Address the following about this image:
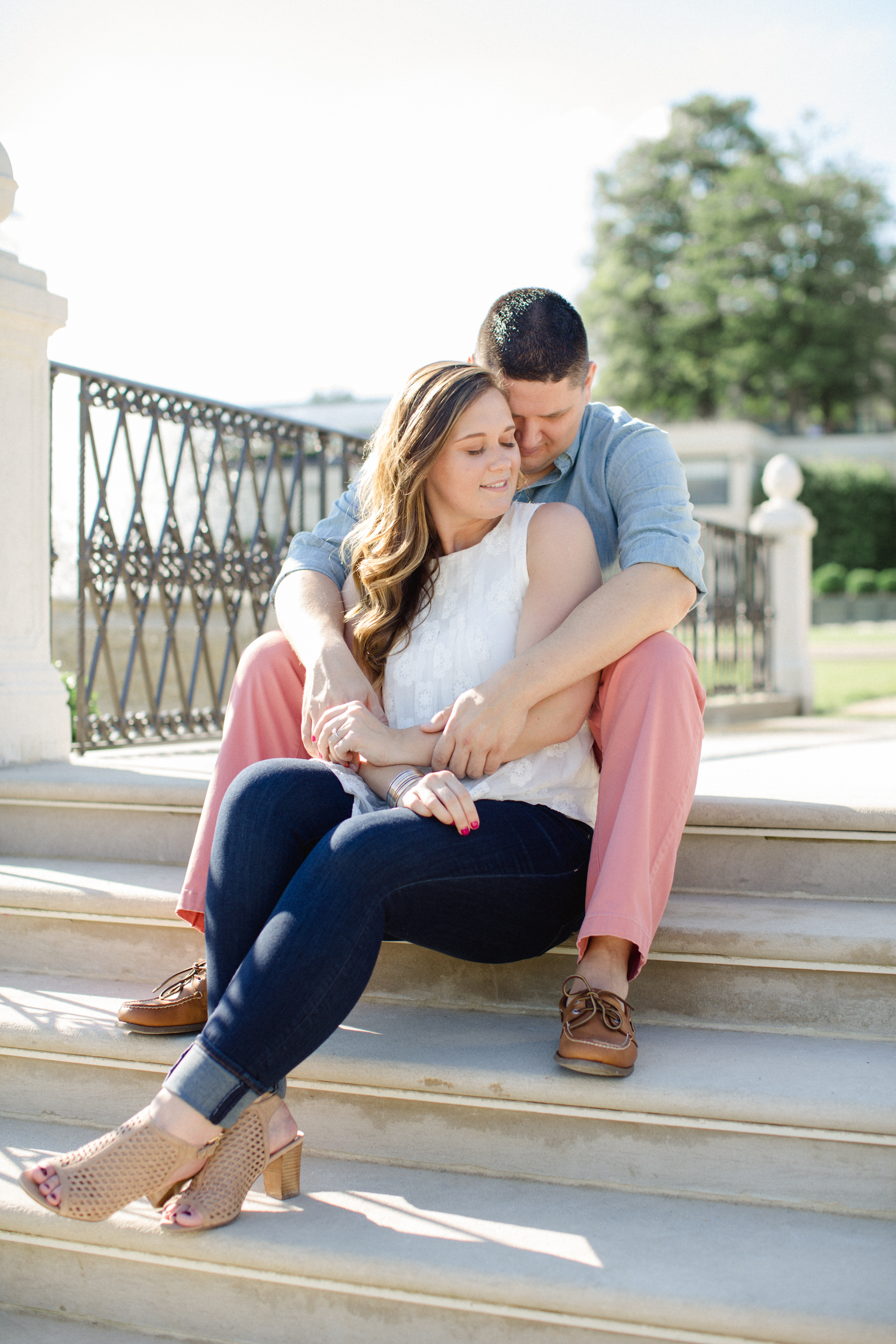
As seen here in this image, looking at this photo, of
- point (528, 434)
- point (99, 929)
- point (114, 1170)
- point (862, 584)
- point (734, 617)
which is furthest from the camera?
point (862, 584)

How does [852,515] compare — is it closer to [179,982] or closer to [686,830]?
[686,830]

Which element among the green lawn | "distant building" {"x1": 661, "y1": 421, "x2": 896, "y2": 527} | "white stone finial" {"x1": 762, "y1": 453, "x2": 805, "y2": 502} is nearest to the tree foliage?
"distant building" {"x1": 661, "y1": 421, "x2": 896, "y2": 527}

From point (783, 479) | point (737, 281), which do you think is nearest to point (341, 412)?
point (783, 479)

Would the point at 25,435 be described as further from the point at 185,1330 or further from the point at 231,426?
the point at 185,1330

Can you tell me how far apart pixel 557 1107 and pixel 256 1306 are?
1.75 feet

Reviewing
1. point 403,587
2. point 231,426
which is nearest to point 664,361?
point 231,426

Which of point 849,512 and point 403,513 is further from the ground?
point 849,512

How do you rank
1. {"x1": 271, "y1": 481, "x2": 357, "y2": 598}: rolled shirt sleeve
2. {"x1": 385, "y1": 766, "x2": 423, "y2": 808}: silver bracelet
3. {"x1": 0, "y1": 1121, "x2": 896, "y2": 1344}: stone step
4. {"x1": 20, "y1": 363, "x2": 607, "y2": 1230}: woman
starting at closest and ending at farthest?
{"x1": 0, "y1": 1121, "x2": 896, "y2": 1344}: stone step → {"x1": 20, "y1": 363, "x2": 607, "y2": 1230}: woman → {"x1": 385, "y1": 766, "x2": 423, "y2": 808}: silver bracelet → {"x1": 271, "y1": 481, "x2": 357, "y2": 598}: rolled shirt sleeve

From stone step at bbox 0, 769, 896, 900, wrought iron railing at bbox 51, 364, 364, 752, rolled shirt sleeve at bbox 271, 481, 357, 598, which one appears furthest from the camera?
wrought iron railing at bbox 51, 364, 364, 752

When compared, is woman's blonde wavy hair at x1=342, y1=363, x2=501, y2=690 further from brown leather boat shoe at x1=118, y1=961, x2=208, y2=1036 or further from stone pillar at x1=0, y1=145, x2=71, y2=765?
stone pillar at x1=0, y1=145, x2=71, y2=765

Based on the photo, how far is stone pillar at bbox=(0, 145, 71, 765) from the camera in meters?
3.02

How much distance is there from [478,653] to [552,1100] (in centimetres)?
78

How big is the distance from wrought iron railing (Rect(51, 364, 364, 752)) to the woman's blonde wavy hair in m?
1.95

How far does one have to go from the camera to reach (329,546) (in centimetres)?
237
